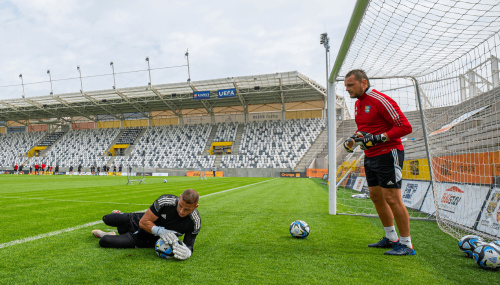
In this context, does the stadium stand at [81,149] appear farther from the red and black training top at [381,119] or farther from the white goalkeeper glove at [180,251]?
the red and black training top at [381,119]

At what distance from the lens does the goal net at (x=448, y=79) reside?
3871 mm

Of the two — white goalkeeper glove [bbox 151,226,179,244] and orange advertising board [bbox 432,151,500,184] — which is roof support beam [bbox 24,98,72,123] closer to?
white goalkeeper glove [bbox 151,226,179,244]

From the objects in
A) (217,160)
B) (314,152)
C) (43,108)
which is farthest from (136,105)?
(314,152)

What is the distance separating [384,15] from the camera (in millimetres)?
4012

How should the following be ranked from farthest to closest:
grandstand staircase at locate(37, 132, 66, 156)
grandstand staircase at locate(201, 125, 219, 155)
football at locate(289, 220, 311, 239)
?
grandstand staircase at locate(37, 132, 66, 156) → grandstand staircase at locate(201, 125, 219, 155) → football at locate(289, 220, 311, 239)

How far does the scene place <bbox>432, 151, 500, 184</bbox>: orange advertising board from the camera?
5.25 metres

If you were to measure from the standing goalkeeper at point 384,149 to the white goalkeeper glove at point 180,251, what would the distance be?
2.15 meters

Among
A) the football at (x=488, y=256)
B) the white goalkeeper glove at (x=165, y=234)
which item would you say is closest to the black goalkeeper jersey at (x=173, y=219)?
the white goalkeeper glove at (x=165, y=234)

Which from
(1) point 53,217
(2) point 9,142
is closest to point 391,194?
(1) point 53,217

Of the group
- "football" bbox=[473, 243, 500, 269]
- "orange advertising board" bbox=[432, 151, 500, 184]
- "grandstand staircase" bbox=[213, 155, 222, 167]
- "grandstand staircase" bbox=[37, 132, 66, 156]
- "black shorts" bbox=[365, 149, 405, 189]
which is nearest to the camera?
"football" bbox=[473, 243, 500, 269]

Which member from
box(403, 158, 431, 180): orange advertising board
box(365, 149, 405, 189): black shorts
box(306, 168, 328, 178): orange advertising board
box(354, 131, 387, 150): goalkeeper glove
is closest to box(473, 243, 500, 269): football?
box(365, 149, 405, 189): black shorts

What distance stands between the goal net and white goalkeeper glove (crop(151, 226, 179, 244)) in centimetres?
337

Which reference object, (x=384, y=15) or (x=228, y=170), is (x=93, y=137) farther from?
(x=384, y=15)

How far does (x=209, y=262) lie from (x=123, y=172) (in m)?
36.2
